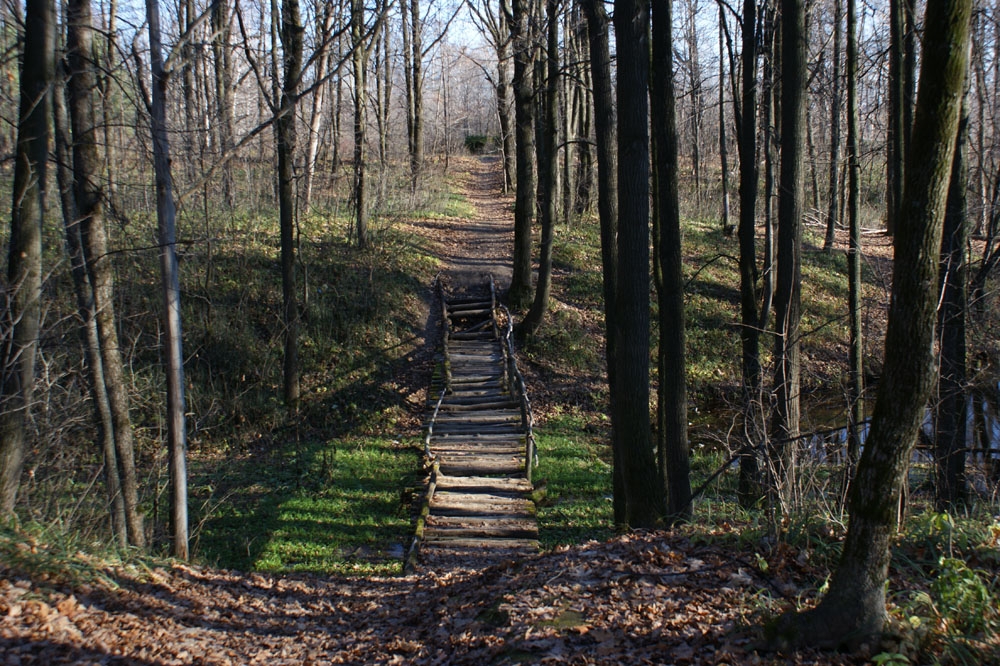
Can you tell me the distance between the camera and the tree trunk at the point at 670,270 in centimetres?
828

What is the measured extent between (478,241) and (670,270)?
709 inches

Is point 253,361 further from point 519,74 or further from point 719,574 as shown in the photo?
point 719,574

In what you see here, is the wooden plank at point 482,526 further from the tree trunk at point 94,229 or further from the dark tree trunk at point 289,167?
the dark tree trunk at point 289,167

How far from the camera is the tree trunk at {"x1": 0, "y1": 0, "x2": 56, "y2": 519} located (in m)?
6.61

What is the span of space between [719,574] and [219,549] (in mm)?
7736

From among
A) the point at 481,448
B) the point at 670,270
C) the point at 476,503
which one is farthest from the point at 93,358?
the point at 481,448

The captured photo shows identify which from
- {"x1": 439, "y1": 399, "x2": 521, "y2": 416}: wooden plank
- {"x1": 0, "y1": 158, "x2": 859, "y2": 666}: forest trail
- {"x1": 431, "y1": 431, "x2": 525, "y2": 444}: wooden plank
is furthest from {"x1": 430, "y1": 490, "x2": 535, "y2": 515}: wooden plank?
{"x1": 439, "y1": 399, "x2": 521, "y2": 416}: wooden plank

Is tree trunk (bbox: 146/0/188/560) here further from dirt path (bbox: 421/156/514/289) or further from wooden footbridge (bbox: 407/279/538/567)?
dirt path (bbox: 421/156/514/289)

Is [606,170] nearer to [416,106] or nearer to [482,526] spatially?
[482,526]

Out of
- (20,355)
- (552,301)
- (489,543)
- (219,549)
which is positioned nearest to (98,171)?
(20,355)

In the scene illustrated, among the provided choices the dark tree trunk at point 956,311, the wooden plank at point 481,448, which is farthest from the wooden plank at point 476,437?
the dark tree trunk at point 956,311

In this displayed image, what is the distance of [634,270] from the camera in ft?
25.6

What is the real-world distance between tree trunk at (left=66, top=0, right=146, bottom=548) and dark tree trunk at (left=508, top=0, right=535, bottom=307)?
34.3 ft

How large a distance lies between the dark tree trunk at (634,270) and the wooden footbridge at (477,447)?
8.86ft
